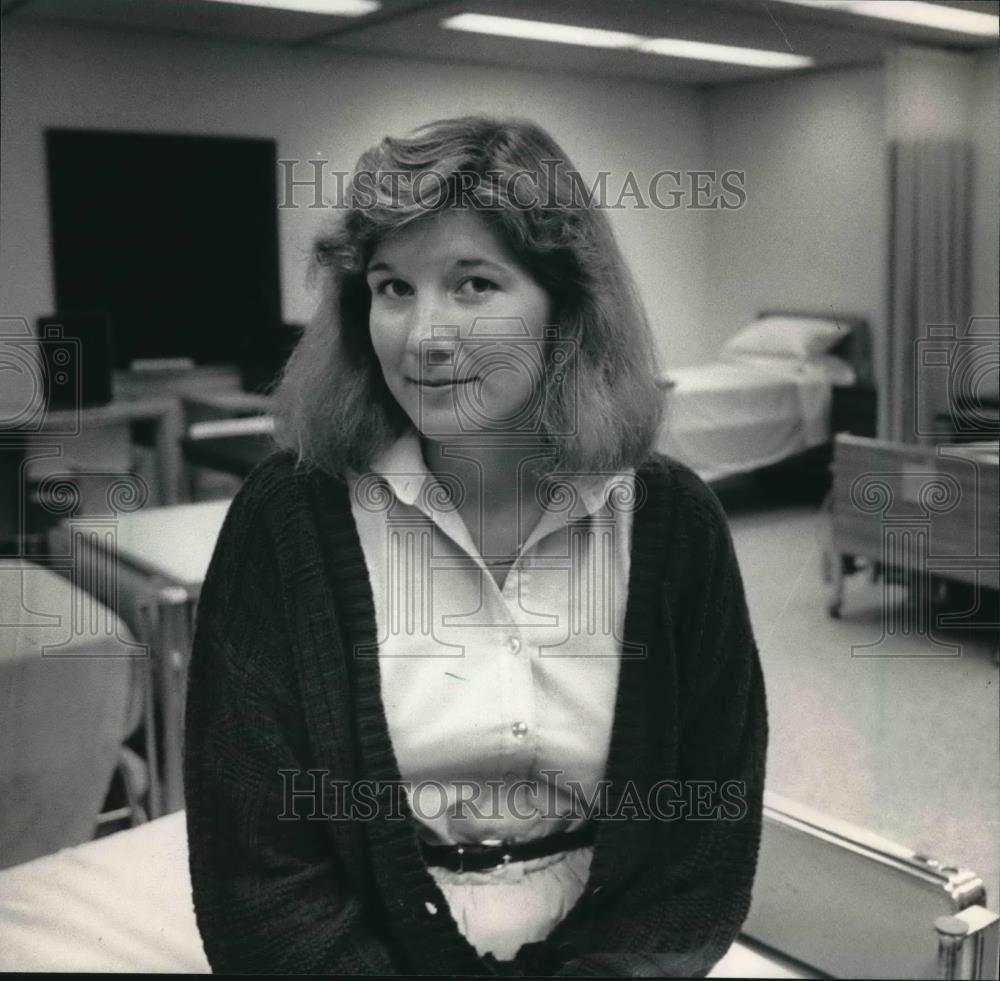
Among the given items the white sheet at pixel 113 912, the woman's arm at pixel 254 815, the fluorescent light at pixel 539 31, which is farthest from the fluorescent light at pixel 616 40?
the white sheet at pixel 113 912

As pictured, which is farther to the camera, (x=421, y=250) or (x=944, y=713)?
(x=944, y=713)

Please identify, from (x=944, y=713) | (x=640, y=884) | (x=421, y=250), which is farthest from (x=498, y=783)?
(x=944, y=713)

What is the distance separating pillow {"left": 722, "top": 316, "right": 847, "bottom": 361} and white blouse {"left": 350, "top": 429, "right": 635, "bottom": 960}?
272 millimetres

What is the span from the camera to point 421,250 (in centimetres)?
86

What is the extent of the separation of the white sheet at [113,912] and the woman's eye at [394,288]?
60 centimetres

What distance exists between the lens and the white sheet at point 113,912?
3.36 feet

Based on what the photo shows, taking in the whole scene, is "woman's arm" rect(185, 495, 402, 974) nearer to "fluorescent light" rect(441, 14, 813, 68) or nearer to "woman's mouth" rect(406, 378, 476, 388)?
"woman's mouth" rect(406, 378, 476, 388)

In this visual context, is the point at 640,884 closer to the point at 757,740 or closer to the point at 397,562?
the point at 757,740

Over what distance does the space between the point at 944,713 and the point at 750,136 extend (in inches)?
25.6

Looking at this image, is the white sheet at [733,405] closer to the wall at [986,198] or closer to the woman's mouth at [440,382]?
the wall at [986,198]

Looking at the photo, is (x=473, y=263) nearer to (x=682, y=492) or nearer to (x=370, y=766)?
(x=682, y=492)

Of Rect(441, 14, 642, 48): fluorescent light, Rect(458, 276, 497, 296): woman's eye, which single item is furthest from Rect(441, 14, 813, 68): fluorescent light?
Rect(458, 276, 497, 296): woman's eye

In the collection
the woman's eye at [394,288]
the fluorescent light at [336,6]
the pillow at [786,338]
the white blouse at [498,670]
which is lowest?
the white blouse at [498,670]

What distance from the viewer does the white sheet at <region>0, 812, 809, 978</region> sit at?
1024 millimetres
